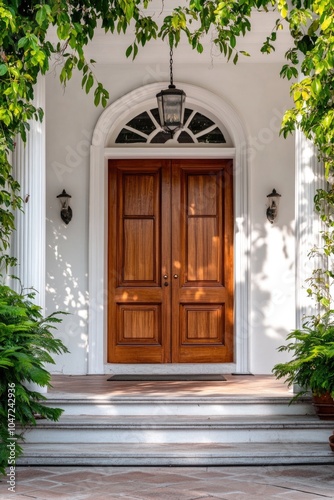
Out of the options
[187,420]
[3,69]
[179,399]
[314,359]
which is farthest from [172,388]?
[3,69]

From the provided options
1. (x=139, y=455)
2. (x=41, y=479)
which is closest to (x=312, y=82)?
(x=139, y=455)

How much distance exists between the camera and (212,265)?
9836mm

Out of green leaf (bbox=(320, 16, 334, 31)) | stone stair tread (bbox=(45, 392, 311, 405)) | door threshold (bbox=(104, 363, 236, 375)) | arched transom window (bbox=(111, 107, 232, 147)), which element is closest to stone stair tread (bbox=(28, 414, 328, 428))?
stone stair tread (bbox=(45, 392, 311, 405))

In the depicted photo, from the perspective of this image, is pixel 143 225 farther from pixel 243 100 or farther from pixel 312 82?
pixel 312 82

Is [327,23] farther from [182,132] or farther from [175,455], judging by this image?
[182,132]

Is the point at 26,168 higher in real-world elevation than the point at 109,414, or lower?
higher

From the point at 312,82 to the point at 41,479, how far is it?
11.6 ft

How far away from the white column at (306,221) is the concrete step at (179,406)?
77cm

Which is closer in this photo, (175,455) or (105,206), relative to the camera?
(175,455)

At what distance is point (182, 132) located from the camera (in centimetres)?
984

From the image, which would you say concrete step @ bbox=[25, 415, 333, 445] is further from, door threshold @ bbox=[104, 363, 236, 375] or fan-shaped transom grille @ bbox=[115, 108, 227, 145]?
fan-shaped transom grille @ bbox=[115, 108, 227, 145]

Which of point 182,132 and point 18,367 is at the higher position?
point 182,132

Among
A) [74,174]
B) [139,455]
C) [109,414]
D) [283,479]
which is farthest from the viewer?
[74,174]

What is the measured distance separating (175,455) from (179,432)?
418 mm
